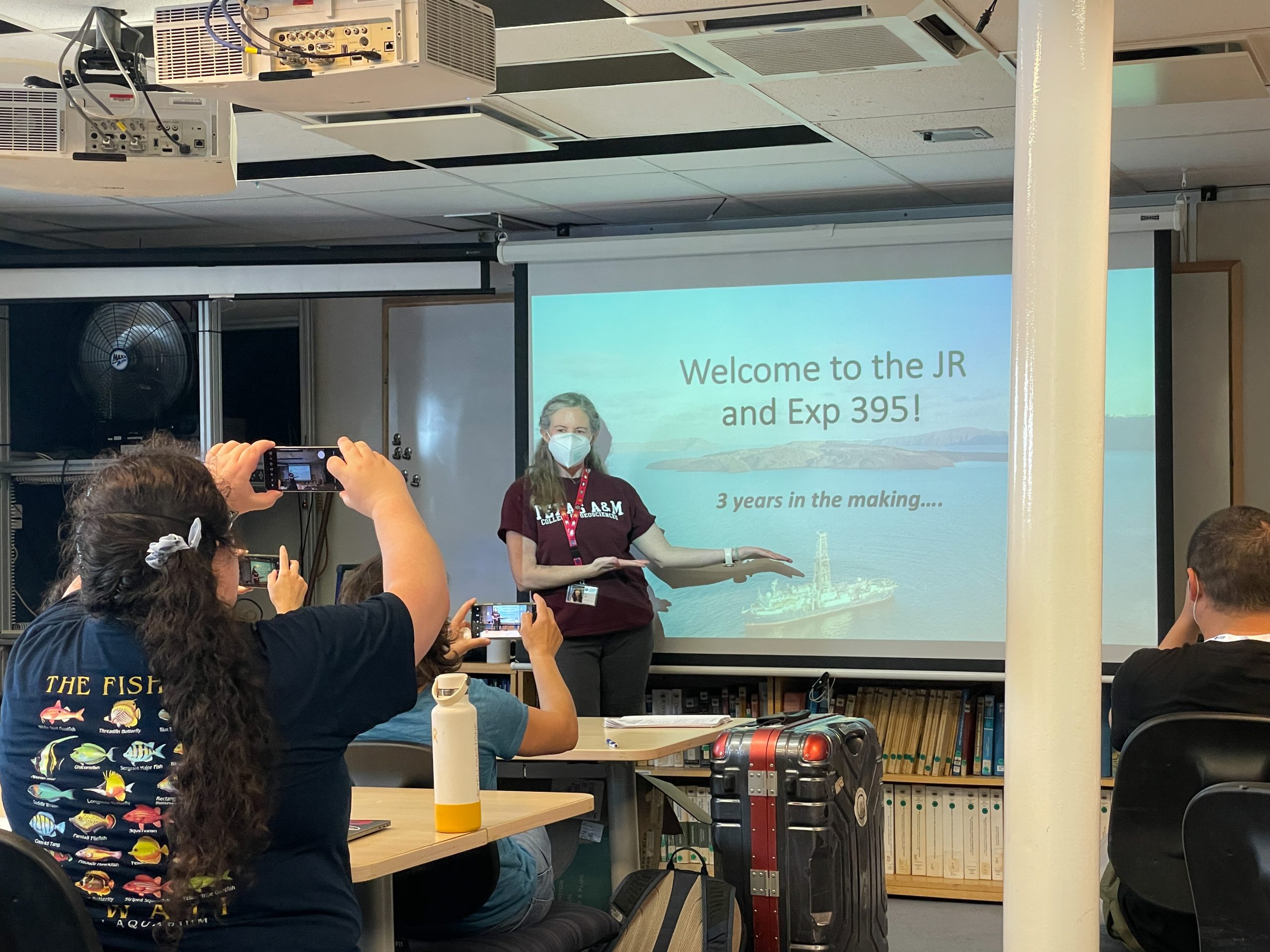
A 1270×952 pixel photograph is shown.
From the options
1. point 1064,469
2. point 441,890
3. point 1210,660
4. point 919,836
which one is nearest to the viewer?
point 1064,469

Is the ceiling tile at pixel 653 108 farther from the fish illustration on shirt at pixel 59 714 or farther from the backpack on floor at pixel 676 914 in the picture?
the fish illustration on shirt at pixel 59 714

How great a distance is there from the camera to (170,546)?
173cm

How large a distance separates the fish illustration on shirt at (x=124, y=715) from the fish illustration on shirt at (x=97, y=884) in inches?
7.3

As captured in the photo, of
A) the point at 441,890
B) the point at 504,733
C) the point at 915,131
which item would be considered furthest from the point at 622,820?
the point at 915,131

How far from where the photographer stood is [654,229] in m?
5.73

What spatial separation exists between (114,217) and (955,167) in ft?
11.3

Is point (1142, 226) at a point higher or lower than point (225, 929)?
higher

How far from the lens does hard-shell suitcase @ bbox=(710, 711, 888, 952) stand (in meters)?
3.12

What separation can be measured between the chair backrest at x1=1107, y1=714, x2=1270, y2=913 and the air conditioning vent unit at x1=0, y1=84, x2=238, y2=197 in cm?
247

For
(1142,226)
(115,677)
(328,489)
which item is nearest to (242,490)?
(328,489)

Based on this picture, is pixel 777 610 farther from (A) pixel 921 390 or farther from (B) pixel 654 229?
(B) pixel 654 229

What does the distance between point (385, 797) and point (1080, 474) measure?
1.33 m

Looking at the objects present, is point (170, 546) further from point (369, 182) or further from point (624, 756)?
point (369, 182)

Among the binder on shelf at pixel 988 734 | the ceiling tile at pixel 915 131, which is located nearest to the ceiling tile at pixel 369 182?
the ceiling tile at pixel 915 131
